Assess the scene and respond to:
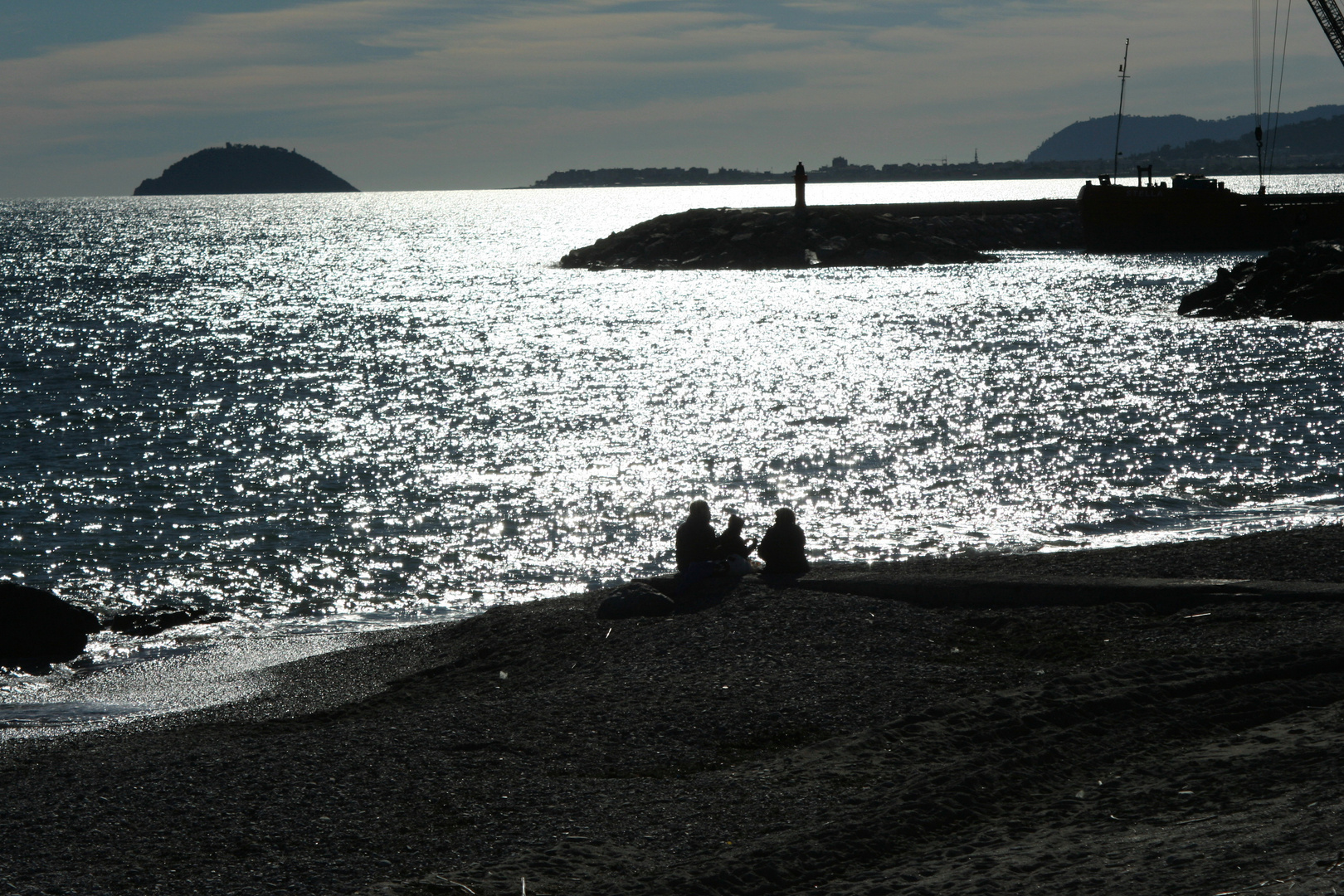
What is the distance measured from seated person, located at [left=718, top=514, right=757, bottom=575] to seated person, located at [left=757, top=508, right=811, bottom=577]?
24 centimetres

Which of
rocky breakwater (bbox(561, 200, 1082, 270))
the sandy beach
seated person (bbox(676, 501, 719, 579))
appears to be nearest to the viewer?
the sandy beach

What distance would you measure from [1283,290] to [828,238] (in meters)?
41.4

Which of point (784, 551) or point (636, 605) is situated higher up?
point (784, 551)

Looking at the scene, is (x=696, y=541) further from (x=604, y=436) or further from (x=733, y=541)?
(x=604, y=436)

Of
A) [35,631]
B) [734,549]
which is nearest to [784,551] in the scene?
[734,549]

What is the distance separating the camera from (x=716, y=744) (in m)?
8.84

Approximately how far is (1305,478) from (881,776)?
1724 cm

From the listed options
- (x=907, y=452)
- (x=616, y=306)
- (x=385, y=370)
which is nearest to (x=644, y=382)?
(x=385, y=370)

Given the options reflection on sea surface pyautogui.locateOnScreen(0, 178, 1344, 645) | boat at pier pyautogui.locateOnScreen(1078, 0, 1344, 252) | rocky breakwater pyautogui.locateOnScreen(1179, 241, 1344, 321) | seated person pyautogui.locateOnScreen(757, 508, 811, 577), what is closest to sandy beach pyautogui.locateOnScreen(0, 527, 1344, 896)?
seated person pyautogui.locateOnScreen(757, 508, 811, 577)

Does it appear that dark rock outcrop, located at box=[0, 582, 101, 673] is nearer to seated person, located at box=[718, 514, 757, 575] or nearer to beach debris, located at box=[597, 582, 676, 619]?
beach debris, located at box=[597, 582, 676, 619]

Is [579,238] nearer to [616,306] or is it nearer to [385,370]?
[616,306]

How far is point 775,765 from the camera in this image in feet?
27.0

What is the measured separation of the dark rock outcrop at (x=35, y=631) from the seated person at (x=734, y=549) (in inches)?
297

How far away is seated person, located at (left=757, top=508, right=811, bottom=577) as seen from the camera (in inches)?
555
